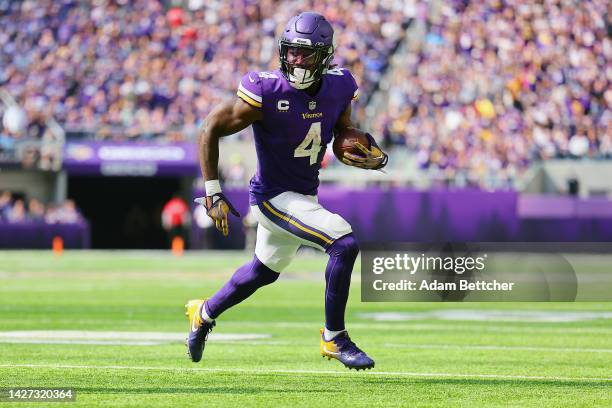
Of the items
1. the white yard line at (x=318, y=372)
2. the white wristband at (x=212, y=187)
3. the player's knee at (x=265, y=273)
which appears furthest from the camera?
the player's knee at (x=265, y=273)

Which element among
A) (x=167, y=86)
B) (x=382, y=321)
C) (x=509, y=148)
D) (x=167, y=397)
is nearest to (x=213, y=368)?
(x=167, y=397)

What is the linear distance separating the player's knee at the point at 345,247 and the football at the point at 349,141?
0.59 metres

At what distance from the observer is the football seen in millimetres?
7227

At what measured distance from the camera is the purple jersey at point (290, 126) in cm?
696

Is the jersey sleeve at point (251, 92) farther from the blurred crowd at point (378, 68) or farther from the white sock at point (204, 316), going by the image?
the blurred crowd at point (378, 68)

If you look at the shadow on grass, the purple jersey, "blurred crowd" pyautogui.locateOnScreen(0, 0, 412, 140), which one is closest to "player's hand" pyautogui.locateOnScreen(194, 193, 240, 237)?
the purple jersey

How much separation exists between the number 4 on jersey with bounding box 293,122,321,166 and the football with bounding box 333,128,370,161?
0.16m

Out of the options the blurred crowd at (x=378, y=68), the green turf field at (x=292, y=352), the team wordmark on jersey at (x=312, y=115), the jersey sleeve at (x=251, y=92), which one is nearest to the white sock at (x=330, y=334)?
the green turf field at (x=292, y=352)

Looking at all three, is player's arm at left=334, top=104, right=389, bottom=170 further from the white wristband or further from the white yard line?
the white yard line

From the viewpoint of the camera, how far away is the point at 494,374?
7.34 meters

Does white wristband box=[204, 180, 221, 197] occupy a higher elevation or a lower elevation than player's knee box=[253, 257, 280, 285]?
higher

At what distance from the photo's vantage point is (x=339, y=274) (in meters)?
6.87

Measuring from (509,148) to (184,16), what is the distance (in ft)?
31.3

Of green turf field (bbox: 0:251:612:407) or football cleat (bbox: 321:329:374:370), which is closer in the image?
green turf field (bbox: 0:251:612:407)
